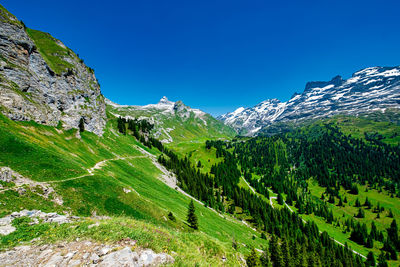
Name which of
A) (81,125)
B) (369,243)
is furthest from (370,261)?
(81,125)

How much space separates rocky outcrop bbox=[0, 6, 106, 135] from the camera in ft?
175

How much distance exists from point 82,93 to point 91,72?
107 ft

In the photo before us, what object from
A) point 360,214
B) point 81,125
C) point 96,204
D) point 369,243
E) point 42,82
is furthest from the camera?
point 360,214

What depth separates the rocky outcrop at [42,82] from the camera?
53.3 meters

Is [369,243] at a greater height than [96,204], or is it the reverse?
[96,204]

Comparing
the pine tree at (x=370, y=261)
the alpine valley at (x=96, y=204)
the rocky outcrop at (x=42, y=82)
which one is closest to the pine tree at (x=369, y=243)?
the alpine valley at (x=96, y=204)

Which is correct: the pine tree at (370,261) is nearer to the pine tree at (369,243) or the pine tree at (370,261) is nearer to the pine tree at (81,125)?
the pine tree at (369,243)

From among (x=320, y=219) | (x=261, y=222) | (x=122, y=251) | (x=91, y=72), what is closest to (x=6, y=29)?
(x=91, y=72)

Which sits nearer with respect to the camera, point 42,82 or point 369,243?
point 42,82

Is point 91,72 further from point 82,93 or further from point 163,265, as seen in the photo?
point 163,265

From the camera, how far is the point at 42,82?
69.6 m

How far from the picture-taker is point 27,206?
23.0 meters

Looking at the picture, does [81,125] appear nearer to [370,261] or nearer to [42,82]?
[42,82]

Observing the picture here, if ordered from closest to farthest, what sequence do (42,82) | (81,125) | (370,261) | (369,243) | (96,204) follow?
(96,204)
(42,82)
(81,125)
(370,261)
(369,243)
